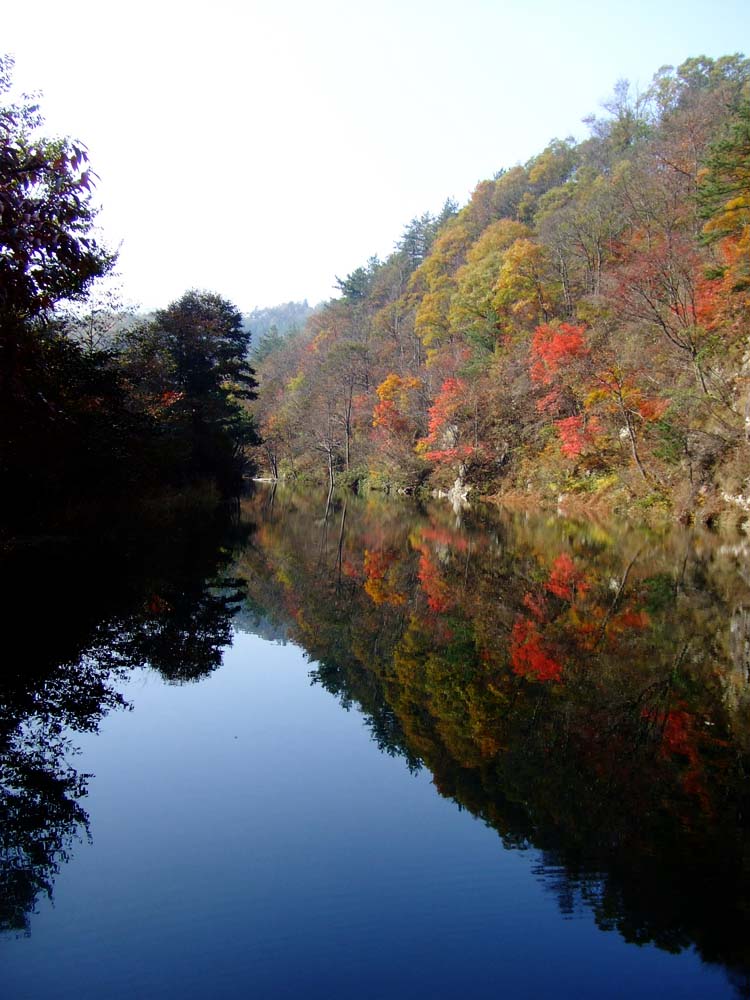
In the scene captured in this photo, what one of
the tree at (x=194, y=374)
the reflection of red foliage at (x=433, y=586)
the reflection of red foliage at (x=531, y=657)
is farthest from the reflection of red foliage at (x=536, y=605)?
the tree at (x=194, y=374)

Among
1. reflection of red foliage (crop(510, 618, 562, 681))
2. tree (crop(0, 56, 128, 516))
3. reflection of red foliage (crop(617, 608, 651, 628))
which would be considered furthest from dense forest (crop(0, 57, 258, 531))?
reflection of red foliage (crop(617, 608, 651, 628))

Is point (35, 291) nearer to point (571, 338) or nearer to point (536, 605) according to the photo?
point (536, 605)

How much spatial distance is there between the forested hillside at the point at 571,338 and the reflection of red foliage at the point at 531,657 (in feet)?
53.5

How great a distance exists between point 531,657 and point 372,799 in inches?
160

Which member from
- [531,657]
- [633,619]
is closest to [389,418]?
[633,619]

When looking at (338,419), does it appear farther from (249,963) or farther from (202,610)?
(249,963)

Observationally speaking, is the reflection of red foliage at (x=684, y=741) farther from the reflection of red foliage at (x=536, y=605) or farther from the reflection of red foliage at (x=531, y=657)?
the reflection of red foliage at (x=536, y=605)

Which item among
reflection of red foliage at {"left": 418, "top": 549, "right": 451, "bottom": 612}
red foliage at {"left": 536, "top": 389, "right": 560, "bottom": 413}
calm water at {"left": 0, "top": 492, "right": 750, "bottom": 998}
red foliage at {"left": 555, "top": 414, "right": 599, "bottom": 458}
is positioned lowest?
calm water at {"left": 0, "top": 492, "right": 750, "bottom": 998}

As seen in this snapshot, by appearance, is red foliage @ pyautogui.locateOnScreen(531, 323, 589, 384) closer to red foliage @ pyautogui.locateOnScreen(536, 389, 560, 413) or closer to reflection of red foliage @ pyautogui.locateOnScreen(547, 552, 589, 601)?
red foliage @ pyautogui.locateOnScreen(536, 389, 560, 413)

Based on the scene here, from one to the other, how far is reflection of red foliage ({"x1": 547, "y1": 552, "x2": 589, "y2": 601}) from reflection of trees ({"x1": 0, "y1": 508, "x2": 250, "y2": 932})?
6220 mm

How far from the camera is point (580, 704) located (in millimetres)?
6930

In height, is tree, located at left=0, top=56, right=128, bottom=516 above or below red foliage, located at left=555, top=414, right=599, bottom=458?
below

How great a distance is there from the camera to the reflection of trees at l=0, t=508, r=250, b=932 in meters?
4.34

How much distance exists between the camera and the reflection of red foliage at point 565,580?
500 inches
